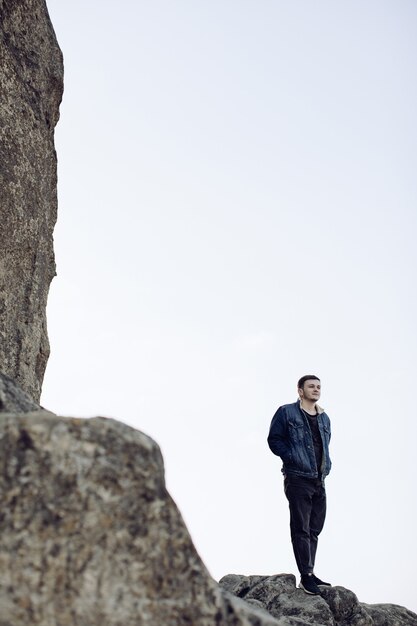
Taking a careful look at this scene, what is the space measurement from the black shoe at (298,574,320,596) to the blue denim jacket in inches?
51.1

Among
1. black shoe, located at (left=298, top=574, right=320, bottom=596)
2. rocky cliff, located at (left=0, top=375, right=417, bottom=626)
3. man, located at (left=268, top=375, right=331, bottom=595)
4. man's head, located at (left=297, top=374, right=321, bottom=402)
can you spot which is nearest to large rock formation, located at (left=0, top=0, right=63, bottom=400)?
man, located at (left=268, top=375, right=331, bottom=595)

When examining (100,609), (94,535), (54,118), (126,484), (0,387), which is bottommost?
(100,609)

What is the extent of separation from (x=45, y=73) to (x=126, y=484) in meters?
6.37

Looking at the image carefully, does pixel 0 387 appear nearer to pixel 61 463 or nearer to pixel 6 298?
pixel 61 463

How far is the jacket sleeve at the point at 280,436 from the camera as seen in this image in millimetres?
9305

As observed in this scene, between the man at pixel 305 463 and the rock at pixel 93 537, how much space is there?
5.95m

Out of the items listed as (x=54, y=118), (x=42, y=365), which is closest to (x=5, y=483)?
(x=42, y=365)

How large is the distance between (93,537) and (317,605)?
6.47 meters

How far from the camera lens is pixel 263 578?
985cm

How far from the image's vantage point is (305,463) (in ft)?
30.3

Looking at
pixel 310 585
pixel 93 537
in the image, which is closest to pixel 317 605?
pixel 310 585

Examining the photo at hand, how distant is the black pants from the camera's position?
30.0 feet

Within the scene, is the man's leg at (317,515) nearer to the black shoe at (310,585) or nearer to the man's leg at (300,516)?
the man's leg at (300,516)

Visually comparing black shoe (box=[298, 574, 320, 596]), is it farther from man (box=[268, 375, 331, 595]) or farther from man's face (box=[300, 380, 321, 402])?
man's face (box=[300, 380, 321, 402])
